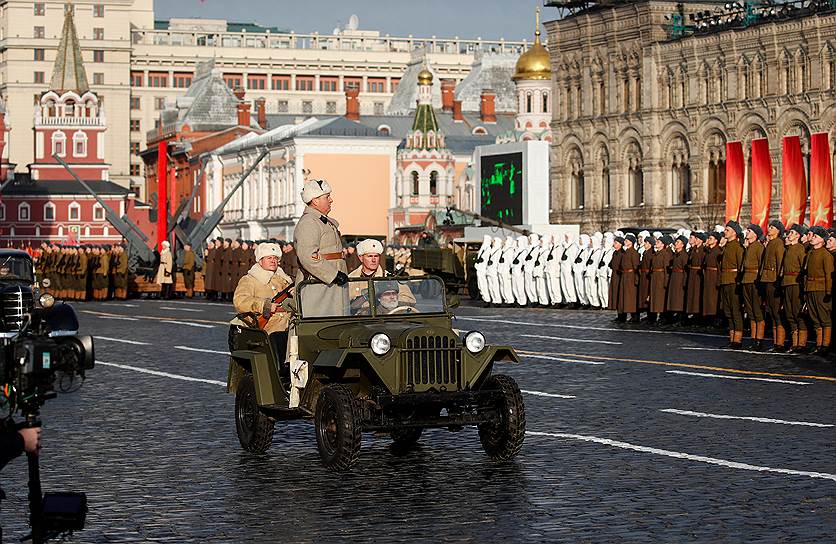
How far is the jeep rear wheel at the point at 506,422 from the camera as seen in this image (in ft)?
37.9

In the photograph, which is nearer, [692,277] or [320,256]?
[320,256]

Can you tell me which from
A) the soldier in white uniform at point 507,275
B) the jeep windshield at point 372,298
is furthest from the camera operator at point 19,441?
the soldier in white uniform at point 507,275

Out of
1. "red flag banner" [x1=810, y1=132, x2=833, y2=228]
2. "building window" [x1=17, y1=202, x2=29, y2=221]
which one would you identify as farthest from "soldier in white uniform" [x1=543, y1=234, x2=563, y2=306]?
"building window" [x1=17, y1=202, x2=29, y2=221]

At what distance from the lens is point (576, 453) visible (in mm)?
12195

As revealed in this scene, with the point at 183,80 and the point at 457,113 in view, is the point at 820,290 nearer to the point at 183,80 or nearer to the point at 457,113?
the point at 457,113

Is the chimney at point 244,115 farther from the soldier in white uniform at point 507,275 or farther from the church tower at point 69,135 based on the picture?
the soldier in white uniform at point 507,275

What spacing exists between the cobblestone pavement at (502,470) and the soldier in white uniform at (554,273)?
1799cm

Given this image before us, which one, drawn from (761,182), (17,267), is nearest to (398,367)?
(17,267)

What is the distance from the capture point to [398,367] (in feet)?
37.3

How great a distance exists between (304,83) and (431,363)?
15032 cm

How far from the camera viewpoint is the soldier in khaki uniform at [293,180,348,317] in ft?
39.7

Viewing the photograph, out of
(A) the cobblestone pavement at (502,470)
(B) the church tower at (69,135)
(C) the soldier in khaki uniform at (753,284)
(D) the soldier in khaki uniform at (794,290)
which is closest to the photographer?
(A) the cobblestone pavement at (502,470)

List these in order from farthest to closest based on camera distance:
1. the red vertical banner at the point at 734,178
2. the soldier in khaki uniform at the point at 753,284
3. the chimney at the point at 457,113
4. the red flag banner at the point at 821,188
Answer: the chimney at the point at 457,113 < the red vertical banner at the point at 734,178 < the red flag banner at the point at 821,188 < the soldier in khaki uniform at the point at 753,284

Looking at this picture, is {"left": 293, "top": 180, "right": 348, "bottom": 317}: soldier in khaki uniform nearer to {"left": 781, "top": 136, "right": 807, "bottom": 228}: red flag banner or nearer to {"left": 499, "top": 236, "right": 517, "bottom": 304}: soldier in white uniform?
{"left": 499, "top": 236, "right": 517, "bottom": 304}: soldier in white uniform
